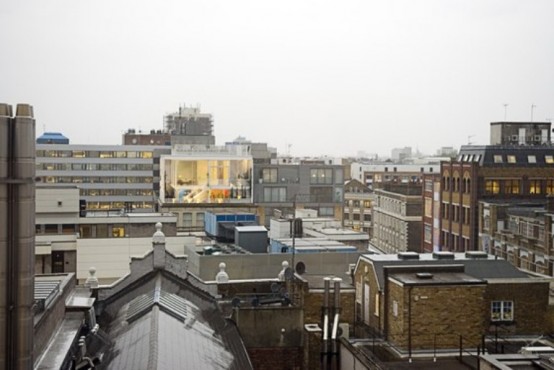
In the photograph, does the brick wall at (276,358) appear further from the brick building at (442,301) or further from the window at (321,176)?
the window at (321,176)

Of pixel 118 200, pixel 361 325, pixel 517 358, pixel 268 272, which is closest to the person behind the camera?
pixel 517 358

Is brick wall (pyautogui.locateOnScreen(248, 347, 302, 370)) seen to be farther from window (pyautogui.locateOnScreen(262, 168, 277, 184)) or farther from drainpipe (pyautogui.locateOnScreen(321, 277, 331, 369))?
window (pyautogui.locateOnScreen(262, 168, 277, 184))

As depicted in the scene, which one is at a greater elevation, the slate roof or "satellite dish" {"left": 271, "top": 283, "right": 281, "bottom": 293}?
the slate roof

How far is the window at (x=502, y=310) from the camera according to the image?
40219 millimetres

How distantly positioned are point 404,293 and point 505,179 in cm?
5799

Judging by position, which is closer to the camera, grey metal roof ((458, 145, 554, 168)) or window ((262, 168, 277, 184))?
grey metal roof ((458, 145, 554, 168))

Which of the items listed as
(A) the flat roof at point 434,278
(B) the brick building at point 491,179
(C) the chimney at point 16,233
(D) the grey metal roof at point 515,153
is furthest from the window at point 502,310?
(D) the grey metal roof at point 515,153

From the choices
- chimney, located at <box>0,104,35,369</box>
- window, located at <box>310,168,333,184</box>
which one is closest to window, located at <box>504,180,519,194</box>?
window, located at <box>310,168,333,184</box>

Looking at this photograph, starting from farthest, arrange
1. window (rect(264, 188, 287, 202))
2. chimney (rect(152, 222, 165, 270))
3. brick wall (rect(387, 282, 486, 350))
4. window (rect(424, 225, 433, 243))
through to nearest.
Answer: window (rect(264, 188, 287, 202))
window (rect(424, 225, 433, 243))
chimney (rect(152, 222, 165, 270))
brick wall (rect(387, 282, 486, 350))

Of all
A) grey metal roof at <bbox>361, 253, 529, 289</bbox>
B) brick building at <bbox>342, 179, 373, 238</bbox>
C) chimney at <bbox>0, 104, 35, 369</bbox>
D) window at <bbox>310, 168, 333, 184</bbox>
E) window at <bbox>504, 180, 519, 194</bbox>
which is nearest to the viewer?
chimney at <bbox>0, 104, 35, 369</bbox>

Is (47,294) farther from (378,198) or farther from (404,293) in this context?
(378,198)

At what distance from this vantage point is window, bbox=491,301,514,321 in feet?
132

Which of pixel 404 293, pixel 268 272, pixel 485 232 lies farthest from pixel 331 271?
pixel 485 232

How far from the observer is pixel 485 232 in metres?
87.7
